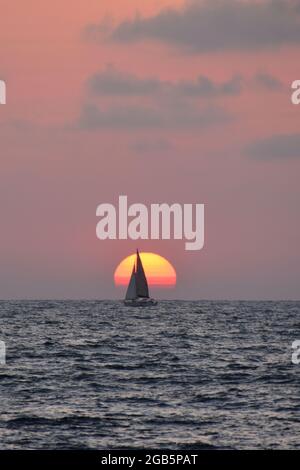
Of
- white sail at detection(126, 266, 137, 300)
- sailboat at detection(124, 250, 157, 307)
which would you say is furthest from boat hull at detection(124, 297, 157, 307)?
white sail at detection(126, 266, 137, 300)

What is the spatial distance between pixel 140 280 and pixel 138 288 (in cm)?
264

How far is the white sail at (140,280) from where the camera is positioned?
180750mm

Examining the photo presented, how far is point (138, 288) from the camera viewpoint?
186m

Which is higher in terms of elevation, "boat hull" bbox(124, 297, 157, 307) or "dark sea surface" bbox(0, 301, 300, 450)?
"boat hull" bbox(124, 297, 157, 307)

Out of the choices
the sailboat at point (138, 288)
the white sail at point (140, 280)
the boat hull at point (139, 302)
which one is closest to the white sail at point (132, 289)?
the sailboat at point (138, 288)

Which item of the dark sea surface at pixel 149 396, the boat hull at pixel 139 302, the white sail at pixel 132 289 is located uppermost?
the white sail at pixel 132 289

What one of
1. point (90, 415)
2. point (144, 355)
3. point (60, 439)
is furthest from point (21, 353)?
point (60, 439)

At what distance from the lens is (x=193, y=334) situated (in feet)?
346

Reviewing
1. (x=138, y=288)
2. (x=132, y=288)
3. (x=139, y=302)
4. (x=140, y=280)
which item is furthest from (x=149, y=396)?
(x=139, y=302)

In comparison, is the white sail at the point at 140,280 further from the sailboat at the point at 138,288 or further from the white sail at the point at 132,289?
the white sail at the point at 132,289

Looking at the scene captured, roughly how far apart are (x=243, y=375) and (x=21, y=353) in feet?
73.1

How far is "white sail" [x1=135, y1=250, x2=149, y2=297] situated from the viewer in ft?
593

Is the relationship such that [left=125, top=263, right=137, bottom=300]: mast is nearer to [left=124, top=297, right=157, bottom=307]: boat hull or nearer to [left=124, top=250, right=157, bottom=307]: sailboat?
[left=124, top=250, right=157, bottom=307]: sailboat
